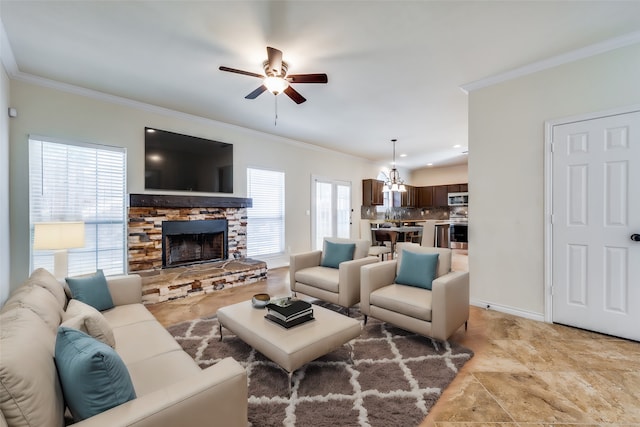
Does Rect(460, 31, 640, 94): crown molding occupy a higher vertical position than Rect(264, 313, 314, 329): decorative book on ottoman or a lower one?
higher

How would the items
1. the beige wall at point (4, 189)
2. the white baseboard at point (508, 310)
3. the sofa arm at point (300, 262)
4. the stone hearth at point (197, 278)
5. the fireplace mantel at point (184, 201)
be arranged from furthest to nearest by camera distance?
the fireplace mantel at point (184, 201)
the sofa arm at point (300, 262)
the stone hearth at point (197, 278)
the white baseboard at point (508, 310)
the beige wall at point (4, 189)

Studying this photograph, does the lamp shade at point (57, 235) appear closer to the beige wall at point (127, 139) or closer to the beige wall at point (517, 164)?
the beige wall at point (127, 139)

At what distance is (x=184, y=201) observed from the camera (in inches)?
169

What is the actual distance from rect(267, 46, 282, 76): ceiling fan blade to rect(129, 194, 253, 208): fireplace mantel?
267cm

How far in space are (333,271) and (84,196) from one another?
10.8 ft

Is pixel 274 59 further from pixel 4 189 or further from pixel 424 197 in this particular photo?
pixel 424 197

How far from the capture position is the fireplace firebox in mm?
4273

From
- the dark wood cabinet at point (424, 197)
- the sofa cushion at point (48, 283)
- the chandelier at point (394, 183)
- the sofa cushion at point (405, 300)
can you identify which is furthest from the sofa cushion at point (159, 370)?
the dark wood cabinet at point (424, 197)

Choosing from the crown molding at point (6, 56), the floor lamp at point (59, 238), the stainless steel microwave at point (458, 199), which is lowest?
the floor lamp at point (59, 238)

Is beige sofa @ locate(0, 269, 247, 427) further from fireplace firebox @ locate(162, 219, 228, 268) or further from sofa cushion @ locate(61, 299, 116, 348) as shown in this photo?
fireplace firebox @ locate(162, 219, 228, 268)

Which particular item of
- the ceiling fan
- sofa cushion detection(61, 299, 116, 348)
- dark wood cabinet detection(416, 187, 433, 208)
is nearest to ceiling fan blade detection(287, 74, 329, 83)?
the ceiling fan

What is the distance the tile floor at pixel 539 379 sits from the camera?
166 centimetres

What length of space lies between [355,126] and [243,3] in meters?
3.12

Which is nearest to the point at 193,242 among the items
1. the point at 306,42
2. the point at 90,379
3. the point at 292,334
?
the point at 292,334
